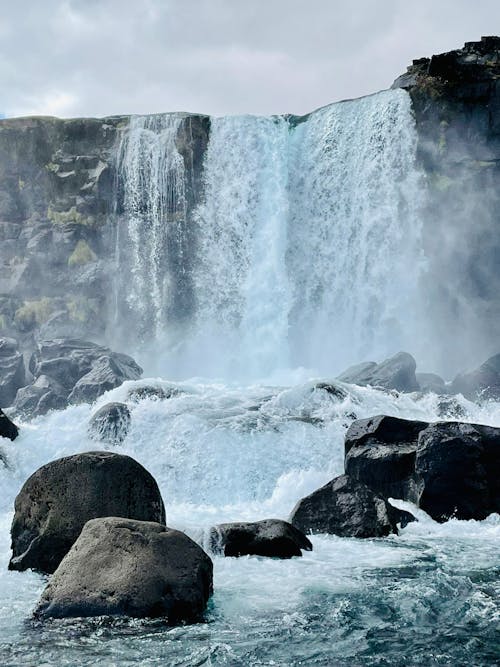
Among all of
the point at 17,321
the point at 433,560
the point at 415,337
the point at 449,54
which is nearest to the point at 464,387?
the point at 415,337

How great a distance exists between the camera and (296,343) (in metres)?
43.8

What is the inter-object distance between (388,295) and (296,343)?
5.79 meters

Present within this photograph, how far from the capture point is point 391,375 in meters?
31.6

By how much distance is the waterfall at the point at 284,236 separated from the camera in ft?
140

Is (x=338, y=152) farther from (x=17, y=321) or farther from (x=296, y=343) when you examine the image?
(x=17, y=321)

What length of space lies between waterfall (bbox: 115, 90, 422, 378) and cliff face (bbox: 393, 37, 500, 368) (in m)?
1.01

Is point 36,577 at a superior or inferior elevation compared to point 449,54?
inferior

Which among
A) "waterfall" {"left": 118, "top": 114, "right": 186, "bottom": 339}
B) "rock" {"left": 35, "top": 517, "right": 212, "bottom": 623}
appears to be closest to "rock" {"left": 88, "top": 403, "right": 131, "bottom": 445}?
"rock" {"left": 35, "top": 517, "right": 212, "bottom": 623}

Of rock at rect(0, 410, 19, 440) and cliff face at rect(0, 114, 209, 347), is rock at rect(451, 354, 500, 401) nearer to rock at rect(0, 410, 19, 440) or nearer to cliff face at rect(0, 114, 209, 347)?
rock at rect(0, 410, 19, 440)

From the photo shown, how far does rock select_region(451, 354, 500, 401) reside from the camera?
30.5 meters

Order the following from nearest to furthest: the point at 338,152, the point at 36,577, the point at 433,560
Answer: the point at 36,577, the point at 433,560, the point at 338,152

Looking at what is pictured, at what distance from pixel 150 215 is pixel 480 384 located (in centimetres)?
2413

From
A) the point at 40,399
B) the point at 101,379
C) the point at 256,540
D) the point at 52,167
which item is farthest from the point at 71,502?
the point at 52,167

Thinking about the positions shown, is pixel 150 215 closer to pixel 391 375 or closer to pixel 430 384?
pixel 391 375
